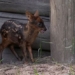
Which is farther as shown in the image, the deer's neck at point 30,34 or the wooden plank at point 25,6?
the wooden plank at point 25,6

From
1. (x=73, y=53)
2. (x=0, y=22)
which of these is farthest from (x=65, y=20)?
(x=0, y=22)

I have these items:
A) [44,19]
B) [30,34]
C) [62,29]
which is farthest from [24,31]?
[62,29]

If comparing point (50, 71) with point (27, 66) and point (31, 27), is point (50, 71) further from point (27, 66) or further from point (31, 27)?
point (31, 27)

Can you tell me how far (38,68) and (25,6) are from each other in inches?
47.2

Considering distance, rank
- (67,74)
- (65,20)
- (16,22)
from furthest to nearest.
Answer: (16,22) < (65,20) < (67,74)

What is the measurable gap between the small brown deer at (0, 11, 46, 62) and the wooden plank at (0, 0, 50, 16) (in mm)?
269

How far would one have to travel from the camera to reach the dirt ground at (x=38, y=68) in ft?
15.1

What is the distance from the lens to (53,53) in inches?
204

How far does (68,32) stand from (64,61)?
463 mm

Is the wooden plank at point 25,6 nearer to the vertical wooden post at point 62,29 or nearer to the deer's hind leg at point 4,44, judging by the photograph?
the vertical wooden post at point 62,29

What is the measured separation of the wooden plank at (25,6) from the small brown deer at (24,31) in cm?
27

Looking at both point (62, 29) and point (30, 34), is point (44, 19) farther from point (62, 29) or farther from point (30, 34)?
point (62, 29)

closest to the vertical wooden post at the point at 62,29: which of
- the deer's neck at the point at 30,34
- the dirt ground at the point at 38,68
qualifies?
the dirt ground at the point at 38,68

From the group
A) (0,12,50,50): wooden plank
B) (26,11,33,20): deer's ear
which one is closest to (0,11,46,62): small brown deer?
(26,11,33,20): deer's ear
